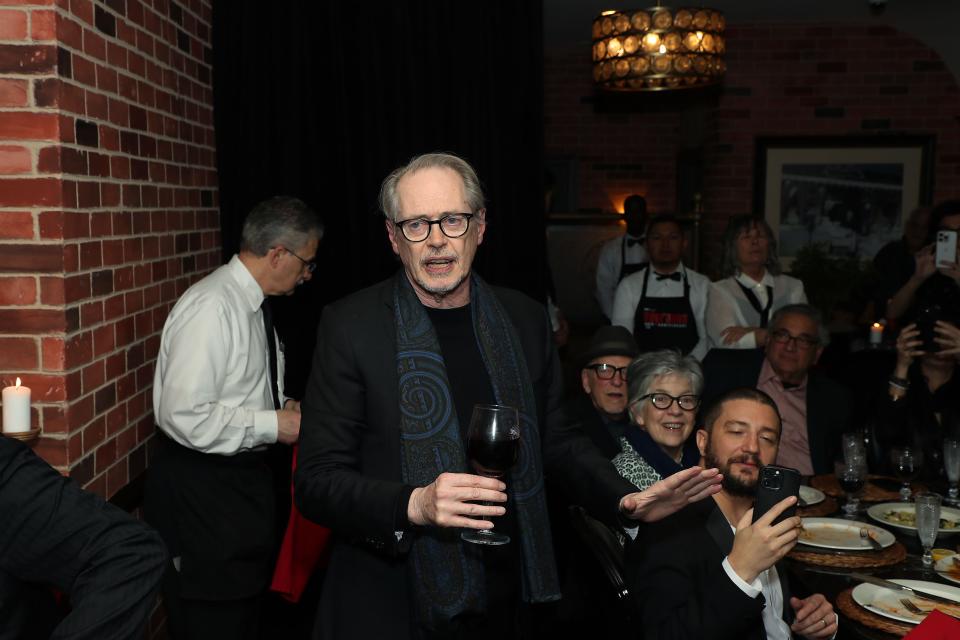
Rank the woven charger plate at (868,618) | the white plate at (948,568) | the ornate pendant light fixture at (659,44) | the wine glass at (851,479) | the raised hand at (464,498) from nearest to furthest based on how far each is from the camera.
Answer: the raised hand at (464,498)
the woven charger plate at (868,618)
the white plate at (948,568)
the wine glass at (851,479)
the ornate pendant light fixture at (659,44)

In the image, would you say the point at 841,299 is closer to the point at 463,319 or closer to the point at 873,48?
the point at 873,48

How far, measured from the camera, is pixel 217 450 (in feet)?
8.95

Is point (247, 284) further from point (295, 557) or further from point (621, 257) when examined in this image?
point (621, 257)

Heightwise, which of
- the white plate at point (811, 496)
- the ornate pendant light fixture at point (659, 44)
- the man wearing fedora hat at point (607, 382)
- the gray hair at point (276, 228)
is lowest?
the white plate at point (811, 496)

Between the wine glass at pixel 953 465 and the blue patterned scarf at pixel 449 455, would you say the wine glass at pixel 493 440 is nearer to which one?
the blue patterned scarf at pixel 449 455

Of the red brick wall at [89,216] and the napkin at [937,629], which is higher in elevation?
the red brick wall at [89,216]

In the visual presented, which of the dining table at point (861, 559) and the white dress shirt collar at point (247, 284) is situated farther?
the white dress shirt collar at point (247, 284)

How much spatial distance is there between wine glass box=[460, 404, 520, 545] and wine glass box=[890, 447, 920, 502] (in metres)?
1.79

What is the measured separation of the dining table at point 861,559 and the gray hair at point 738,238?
1663 millimetres

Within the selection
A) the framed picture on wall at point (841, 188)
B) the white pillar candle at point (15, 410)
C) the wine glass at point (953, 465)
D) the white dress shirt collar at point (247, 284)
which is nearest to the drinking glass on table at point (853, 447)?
the wine glass at point (953, 465)

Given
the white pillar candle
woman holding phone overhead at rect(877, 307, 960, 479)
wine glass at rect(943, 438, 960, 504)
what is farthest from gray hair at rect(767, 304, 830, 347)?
the white pillar candle

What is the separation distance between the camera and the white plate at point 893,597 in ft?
6.71

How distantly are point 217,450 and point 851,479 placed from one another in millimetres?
1854

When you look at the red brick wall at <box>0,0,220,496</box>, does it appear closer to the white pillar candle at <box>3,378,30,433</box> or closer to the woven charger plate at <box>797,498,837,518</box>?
the white pillar candle at <box>3,378,30,433</box>
